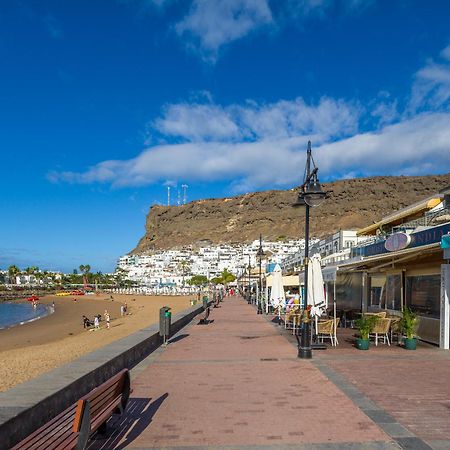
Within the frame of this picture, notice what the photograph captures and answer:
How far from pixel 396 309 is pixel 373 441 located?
11086 millimetres

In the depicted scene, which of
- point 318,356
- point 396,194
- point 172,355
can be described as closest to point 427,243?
point 318,356

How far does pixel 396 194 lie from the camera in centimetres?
→ 17825

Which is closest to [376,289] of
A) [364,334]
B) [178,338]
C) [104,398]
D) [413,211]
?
[413,211]

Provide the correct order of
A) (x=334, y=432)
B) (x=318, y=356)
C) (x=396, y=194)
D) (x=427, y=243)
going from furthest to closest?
A: (x=396, y=194) → (x=427, y=243) → (x=318, y=356) → (x=334, y=432)

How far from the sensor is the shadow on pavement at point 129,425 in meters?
4.53

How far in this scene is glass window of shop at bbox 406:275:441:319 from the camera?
39.0ft

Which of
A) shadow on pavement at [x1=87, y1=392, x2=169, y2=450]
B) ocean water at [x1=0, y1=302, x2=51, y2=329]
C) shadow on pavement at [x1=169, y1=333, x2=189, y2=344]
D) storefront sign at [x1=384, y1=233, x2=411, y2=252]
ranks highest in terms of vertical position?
storefront sign at [x1=384, y1=233, x2=411, y2=252]

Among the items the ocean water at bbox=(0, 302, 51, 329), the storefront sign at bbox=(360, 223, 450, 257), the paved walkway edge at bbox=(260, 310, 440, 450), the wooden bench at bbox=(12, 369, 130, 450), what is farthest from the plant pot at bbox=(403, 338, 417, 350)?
the ocean water at bbox=(0, 302, 51, 329)

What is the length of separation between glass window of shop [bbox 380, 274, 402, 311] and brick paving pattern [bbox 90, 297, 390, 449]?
20.8 ft

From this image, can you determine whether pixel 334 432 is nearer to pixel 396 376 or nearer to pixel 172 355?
pixel 396 376

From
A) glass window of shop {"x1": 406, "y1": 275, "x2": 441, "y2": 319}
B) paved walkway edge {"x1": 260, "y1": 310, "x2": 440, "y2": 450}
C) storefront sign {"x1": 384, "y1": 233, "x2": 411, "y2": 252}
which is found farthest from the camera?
storefront sign {"x1": 384, "y1": 233, "x2": 411, "y2": 252}

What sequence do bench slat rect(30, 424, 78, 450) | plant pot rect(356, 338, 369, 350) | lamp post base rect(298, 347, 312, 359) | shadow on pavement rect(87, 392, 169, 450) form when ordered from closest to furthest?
bench slat rect(30, 424, 78, 450) < shadow on pavement rect(87, 392, 169, 450) < lamp post base rect(298, 347, 312, 359) < plant pot rect(356, 338, 369, 350)

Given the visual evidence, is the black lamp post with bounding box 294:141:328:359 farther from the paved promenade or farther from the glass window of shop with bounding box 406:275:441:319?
the glass window of shop with bounding box 406:275:441:319

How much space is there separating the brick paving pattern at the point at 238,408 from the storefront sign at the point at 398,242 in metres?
4.67
